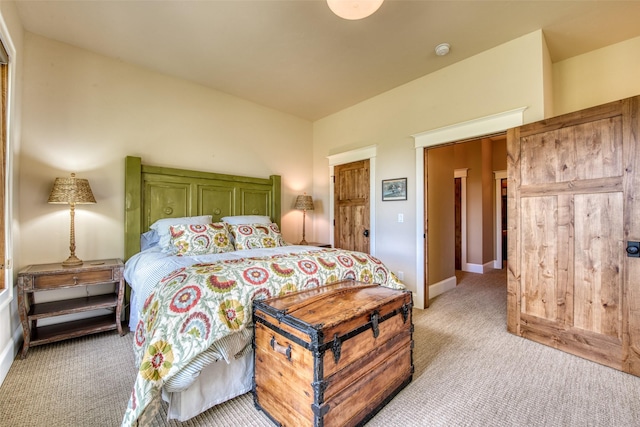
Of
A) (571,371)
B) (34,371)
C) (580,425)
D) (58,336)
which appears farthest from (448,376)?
(58,336)

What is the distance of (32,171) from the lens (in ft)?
8.45

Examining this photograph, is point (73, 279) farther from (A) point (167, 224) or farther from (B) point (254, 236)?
(B) point (254, 236)

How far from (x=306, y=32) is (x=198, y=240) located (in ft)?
7.35

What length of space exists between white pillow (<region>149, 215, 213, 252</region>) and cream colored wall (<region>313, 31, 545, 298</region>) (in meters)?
2.20

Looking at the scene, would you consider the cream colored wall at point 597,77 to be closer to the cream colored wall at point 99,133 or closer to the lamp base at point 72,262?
the cream colored wall at point 99,133

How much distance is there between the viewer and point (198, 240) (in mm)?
2705

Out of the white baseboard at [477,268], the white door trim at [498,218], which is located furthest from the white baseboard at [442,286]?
the white door trim at [498,218]

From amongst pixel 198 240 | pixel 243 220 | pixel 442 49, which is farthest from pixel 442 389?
pixel 442 49

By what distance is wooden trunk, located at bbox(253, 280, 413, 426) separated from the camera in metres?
1.33

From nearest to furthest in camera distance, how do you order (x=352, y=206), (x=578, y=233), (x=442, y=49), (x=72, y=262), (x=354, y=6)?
(x=354, y=6) < (x=578, y=233) < (x=72, y=262) < (x=442, y=49) < (x=352, y=206)

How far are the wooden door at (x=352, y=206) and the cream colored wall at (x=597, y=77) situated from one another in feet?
7.67

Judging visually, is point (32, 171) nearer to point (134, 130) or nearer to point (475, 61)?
point (134, 130)

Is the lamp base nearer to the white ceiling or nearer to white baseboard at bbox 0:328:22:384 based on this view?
white baseboard at bbox 0:328:22:384

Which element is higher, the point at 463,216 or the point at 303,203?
the point at 303,203
